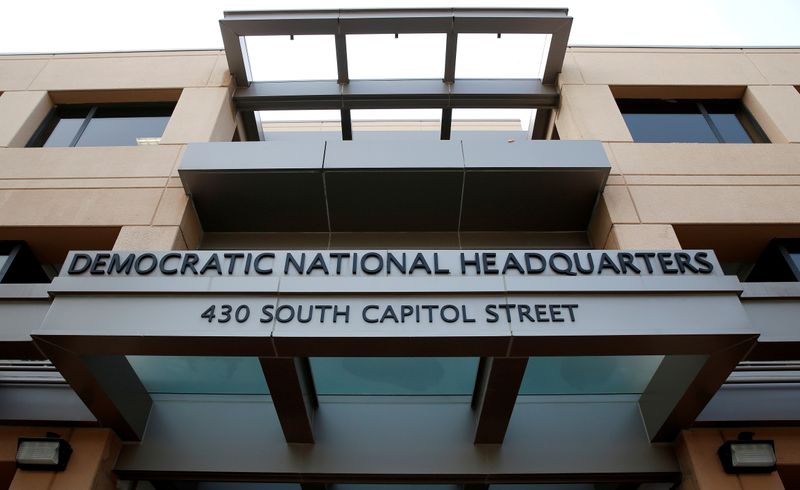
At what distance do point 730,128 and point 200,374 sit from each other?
10.8 meters

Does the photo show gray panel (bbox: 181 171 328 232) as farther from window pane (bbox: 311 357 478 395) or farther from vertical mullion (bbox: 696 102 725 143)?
vertical mullion (bbox: 696 102 725 143)

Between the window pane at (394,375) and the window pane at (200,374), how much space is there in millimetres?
843

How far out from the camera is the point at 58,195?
9094mm

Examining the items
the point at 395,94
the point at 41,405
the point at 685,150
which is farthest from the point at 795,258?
the point at 41,405

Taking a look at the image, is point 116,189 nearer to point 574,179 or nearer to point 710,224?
point 574,179

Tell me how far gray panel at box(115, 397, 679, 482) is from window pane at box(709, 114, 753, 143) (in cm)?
642

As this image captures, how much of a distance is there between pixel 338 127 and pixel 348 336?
8576 mm

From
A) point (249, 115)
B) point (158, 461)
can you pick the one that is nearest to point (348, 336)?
point (158, 461)

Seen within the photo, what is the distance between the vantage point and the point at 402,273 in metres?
5.99

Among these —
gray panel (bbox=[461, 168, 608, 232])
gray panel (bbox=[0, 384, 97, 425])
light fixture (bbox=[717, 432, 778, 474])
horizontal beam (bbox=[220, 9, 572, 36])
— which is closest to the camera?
light fixture (bbox=[717, 432, 778, 474])

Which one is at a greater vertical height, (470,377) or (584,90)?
(584,90)

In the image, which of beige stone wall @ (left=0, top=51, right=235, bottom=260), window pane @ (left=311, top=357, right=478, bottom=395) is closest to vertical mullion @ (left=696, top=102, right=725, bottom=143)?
window pane @ (left=311, top=357, right=478, bottom=395)

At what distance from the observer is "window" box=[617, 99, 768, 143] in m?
10.6

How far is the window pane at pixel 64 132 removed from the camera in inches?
424
